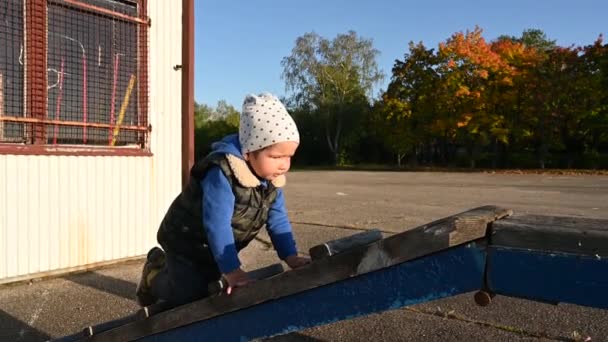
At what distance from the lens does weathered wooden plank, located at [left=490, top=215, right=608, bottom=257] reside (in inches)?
66.2

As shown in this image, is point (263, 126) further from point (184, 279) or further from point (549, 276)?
point (549, 276)

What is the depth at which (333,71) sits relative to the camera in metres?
52.3

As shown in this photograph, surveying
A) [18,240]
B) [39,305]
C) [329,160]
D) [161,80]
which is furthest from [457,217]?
[329,160]

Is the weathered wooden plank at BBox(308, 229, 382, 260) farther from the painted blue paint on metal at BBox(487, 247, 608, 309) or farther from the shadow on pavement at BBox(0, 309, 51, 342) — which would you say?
the shadow on pavement at BBox(0, 309, 51, 342)

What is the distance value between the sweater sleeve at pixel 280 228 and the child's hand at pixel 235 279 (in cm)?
62

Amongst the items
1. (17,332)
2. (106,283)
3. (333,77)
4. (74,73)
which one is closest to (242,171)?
(17,332)

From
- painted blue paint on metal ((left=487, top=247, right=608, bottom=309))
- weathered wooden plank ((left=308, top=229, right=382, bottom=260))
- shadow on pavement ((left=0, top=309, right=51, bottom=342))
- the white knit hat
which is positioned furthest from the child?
shadow on pavement ((left=0, top=309, right=51, bottom=342))

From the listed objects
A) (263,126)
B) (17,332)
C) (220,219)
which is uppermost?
(263,126)

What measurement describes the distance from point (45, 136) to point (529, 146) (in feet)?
122

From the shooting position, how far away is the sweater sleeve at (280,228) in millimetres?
3090

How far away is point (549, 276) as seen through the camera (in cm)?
173

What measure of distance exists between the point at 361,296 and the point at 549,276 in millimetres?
639

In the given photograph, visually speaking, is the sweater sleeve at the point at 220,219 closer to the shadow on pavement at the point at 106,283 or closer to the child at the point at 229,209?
the child at the point at 229,209

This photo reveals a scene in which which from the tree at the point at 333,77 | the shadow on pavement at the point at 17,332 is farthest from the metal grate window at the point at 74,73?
the tree at the point at 333,77
